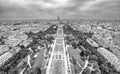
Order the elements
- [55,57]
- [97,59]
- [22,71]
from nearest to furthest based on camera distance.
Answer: [22,71] → [97,59] → [55,57]

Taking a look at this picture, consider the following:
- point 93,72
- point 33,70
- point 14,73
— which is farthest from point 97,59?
point 14,73

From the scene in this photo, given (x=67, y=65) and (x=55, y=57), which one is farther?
(x=55, y=57)

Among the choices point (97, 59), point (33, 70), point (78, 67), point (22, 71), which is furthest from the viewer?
point (97, 59)

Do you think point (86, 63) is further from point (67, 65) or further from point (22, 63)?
point (22, 63)

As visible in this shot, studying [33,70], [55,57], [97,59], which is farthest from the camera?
[55,57]

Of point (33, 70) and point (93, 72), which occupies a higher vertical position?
point (33, 70)

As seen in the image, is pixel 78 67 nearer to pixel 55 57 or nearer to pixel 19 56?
pixel 55 57

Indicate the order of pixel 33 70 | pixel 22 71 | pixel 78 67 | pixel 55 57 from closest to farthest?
pixel 33 70 < pixel 22 71 < pixel 78 67 < pixel 55 57

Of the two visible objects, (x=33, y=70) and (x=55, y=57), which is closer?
(x=33, y=70)

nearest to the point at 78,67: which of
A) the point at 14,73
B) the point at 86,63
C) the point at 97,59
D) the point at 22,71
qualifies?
the point at 86,63
